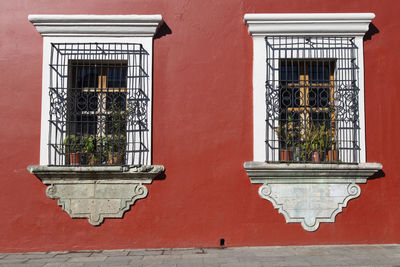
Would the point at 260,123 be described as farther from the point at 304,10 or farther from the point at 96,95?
the point at 96,95

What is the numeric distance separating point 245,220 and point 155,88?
7.38 feet

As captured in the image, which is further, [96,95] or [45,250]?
[96,95]

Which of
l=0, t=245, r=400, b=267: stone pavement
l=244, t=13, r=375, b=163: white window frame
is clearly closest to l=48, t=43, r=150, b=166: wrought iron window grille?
l=0, t=245, r=400, b=267: stone pavement

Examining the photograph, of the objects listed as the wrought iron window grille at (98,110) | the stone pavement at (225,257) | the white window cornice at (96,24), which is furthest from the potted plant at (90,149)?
the white window cornice at (96,24)

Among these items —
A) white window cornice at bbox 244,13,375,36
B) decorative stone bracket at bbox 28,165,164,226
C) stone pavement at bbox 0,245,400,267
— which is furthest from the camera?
white window cornice at bbox 244,13,375,36

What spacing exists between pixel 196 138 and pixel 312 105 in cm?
175

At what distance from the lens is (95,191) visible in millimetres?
5184

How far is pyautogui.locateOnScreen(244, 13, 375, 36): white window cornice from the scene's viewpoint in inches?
212

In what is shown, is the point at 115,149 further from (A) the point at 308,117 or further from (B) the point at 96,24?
(A) the point at 308,117

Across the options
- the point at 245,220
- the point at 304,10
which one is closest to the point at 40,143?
the point at 245,220

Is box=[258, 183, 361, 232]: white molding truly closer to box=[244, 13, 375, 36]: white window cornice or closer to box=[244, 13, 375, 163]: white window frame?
box=[244, 13, 375, 163]: white window frame

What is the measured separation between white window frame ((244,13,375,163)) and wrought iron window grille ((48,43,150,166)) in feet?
5.13

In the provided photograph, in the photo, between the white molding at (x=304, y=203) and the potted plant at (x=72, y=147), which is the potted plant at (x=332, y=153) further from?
the potted plant at (x=72, y=147)

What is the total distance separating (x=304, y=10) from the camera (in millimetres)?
5504
